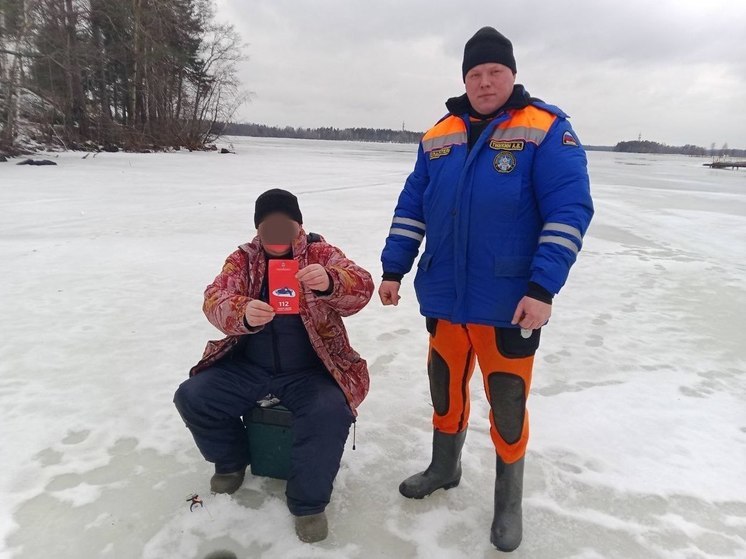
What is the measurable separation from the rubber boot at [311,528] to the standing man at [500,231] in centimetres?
67

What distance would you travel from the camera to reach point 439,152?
6.46 feet

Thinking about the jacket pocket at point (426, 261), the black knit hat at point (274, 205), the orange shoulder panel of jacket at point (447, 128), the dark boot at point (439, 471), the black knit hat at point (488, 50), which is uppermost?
the black knit hat at point (488, 50)

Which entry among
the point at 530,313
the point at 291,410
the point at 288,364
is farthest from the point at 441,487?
the point at 530,313

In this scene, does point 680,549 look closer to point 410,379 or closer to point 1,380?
point 410,379

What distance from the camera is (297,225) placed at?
2.15 metres

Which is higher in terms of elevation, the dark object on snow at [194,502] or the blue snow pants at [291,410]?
the blue snow pants at [291,410]

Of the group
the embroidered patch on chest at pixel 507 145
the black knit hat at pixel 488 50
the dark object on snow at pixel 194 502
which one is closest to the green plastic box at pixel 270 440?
the dark object on snow at pixel 194 502

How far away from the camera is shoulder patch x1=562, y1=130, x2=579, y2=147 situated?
5.68 feet

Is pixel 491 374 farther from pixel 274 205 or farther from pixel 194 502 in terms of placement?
pixel 194 502

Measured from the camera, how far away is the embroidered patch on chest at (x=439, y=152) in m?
1.93

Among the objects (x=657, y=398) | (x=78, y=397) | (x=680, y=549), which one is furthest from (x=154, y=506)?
(x=657, y=398)

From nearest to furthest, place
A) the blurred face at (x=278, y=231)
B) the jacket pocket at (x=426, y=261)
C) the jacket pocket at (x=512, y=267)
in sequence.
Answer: the jacket pocket at (x=512, y=267) → the jacket pocket at (x=426, y=261) → the blurred face at (x=278, y=231)

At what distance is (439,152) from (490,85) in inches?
12.2

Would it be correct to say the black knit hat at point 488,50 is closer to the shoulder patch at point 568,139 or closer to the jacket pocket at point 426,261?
the shoulder patch at point 568,139
